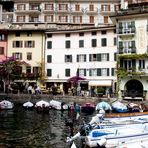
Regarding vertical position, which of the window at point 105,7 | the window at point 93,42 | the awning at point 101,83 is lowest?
the awning at point 101,83

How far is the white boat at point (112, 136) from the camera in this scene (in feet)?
112

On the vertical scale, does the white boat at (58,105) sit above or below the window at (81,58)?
below

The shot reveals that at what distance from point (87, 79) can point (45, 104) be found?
1867 cm

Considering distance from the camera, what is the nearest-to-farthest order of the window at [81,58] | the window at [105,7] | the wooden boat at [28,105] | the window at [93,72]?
the wooden boat at [28,105] → the window at [93,72] → the window at [81,58] → the window at [105,7]

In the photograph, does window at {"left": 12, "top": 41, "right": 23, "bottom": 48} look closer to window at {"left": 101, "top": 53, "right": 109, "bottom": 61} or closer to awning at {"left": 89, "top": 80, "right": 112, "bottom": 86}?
awning at {"left": 89, "top": 80, "right": 112, "bottom": 86}

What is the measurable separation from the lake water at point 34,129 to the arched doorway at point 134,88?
46.6 feet

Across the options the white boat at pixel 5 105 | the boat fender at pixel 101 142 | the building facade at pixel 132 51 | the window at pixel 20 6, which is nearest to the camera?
the boat fender at pixel 101 142

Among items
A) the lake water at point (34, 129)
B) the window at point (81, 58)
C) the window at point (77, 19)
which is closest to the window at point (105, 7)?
the window at point (77, 19)

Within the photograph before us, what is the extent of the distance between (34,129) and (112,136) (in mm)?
12815

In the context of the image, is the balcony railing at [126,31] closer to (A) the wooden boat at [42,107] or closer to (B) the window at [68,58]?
(B) the window at [68,58]

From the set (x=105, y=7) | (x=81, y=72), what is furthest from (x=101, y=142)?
(x=105, y=7)

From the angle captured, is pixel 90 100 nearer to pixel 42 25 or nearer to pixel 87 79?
pixel 87 79

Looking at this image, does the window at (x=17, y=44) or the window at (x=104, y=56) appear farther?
the window at (x=17, y=44)

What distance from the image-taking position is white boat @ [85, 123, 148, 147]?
1340 inches
